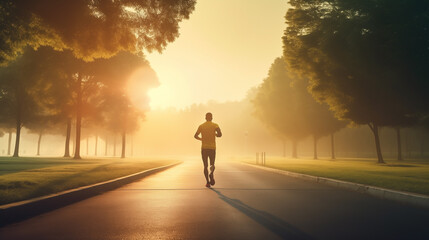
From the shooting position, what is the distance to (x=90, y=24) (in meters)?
11.1

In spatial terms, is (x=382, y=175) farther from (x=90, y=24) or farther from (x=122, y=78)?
(x=122, y=78)

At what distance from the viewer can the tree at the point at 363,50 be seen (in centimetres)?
1964

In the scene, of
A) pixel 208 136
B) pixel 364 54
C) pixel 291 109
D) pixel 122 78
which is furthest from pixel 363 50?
pixel 291 109

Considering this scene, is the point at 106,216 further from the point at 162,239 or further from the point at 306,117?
the point at 306,117

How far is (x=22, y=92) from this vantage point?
3459 cm

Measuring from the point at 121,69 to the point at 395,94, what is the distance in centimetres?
2385

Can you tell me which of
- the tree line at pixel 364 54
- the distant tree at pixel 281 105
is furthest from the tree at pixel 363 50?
the distant tree at pixel 281 105

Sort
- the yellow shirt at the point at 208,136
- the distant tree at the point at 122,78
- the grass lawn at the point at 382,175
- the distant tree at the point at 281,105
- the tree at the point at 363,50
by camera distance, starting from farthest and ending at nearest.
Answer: the distant tree at the point at 281,105 → the distant tree at the point at 122,78 → the tree at the point at 363,50 → the yellow shirt at the point at 208,136 → the grass lawn at the point at 382,175

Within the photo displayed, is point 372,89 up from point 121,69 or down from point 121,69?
down

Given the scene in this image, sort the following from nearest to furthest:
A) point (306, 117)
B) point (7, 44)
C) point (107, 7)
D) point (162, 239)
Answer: point (162, 239)
point (107, 7)
point (7, 44)
point (306, 117)

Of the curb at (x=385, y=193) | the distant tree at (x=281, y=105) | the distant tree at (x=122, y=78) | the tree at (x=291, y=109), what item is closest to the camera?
the curb at (x=385, y=193)

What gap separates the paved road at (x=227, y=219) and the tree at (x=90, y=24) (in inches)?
228

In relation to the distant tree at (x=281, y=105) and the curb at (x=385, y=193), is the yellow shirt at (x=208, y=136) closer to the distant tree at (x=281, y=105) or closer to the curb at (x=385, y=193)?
the curb at (x=385, y=193)

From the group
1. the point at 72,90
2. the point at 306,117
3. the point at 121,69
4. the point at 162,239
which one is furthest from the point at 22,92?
the point at 162,239
